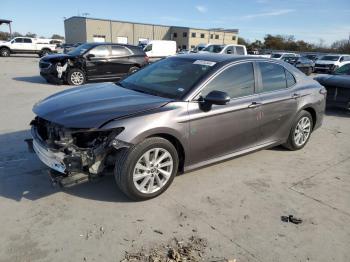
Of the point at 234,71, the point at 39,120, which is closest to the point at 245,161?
the point at 234,71

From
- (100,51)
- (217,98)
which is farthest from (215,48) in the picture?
(217,98)

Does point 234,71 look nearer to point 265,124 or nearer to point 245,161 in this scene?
point 265,124

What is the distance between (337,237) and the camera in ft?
10.8

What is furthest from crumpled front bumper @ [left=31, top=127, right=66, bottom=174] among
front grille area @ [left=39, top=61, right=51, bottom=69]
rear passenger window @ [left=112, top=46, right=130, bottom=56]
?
rear passenger window @ [left=112, top=46, right=130, bottom=56]

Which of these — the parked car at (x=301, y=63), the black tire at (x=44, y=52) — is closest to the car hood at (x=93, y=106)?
the parked car at (x=301, y=63)

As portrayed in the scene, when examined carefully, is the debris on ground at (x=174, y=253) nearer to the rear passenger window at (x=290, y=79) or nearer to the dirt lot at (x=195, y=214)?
the dirt lot at (x=195, y=214)

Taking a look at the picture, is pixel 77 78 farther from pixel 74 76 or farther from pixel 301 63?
pixel 301 63

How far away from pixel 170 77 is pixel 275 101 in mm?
1666

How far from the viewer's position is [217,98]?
385 cm

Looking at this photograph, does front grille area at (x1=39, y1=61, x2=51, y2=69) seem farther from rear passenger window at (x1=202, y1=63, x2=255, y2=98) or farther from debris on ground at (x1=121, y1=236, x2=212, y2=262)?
debris on ground at (x1=121, y1=236, x2=212, y2=262)

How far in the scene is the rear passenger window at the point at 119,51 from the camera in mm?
13445

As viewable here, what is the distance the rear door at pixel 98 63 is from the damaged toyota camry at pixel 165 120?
8.21m

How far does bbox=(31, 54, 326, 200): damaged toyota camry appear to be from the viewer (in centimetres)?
345

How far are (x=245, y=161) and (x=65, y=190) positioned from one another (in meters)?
2.74
